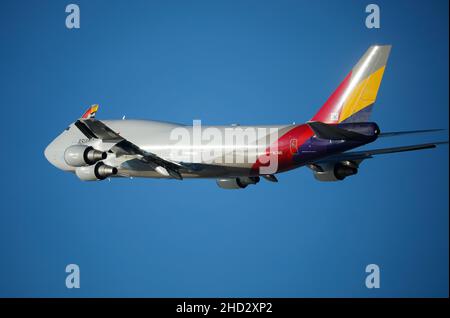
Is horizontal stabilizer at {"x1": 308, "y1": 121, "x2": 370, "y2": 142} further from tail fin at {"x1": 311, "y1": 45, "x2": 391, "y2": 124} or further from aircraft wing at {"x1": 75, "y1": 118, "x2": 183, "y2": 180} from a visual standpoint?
aircraft wing at {"x1": 75, "y1": 118, "x2": 183, "y2": 180}

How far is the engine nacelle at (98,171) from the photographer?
50.9 metres

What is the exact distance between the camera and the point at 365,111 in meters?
46.3

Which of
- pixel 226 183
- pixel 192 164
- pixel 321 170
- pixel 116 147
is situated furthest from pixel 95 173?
pixel 321 170

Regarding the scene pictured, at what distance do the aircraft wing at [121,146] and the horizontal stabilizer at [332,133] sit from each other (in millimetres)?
10376

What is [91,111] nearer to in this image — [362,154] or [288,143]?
[288,143]

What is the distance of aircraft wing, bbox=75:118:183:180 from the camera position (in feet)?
161

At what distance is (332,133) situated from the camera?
1759 inches

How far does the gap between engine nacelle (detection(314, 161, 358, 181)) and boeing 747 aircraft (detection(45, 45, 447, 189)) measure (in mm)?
63

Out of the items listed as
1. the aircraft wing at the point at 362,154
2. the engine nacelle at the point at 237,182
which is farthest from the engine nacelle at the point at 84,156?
the aircraft wing at the point at 362,154

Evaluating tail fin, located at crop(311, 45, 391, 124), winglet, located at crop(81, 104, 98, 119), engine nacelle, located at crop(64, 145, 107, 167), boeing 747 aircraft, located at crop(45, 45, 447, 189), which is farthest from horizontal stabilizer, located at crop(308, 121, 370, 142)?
winglet, located at crop(81, 104, 98, 119)

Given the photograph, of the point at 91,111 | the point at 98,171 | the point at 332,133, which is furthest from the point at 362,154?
the point at 91,111

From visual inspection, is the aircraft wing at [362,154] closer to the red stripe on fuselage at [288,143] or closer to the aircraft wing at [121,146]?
the red stripe on fuselage at [288,143]

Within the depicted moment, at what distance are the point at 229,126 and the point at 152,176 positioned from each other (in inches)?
230

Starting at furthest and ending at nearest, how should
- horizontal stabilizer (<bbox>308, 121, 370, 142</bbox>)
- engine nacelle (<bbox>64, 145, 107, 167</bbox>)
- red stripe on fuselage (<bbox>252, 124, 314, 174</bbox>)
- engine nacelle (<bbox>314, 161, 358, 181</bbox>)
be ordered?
1. engine nacelle (<bbox>314, 161, 358, 181</bbox>)
2. engine nacelle (<bbox>64, 145, 107, 167</bbox>)
3. red stripe on fuselage (<bbox>252, 124, 314, 174</bbox>)
4. horizontal stabilizer (<bbox>308, 121, 370, 142</bbox>)
